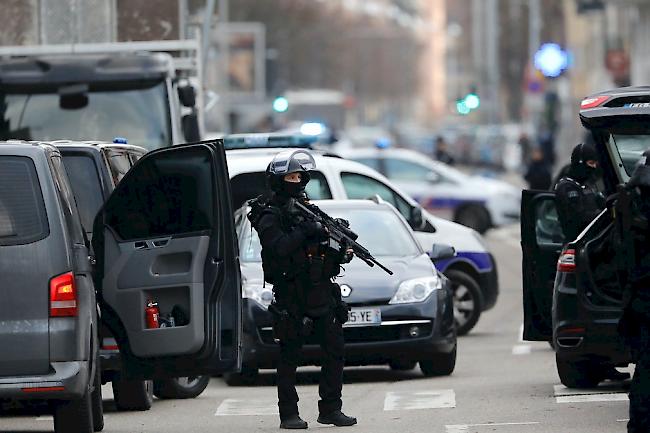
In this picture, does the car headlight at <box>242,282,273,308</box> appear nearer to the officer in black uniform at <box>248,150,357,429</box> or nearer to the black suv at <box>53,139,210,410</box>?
the black suv at <box>53,139,210,410</box>

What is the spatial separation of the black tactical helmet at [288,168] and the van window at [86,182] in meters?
1.18

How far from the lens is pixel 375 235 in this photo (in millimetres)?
15258

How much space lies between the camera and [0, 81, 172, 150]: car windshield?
1961 cm

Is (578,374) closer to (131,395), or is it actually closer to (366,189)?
(131,395)

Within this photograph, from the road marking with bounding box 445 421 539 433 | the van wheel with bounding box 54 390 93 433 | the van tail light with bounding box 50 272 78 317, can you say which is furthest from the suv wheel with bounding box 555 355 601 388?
the van tail light with bounding box 50 272 78 317

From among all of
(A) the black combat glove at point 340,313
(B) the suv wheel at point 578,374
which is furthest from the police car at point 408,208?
(A) the black combat glove at point 340,313

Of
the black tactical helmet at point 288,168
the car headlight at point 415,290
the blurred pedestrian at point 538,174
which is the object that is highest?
the black tactical helmet at point 288,168

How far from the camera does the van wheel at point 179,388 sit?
13.7 m

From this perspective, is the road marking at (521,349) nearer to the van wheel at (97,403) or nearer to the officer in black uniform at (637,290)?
the van wheel at (97,403)

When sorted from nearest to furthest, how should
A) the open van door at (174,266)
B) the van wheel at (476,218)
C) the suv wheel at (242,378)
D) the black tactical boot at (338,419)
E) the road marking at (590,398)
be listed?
the open van door at (174,266) < the black tactical boot at (338,419) < the road marking at (590,398) < the suv wheel at (242,378) < the van wheel at (476,218)

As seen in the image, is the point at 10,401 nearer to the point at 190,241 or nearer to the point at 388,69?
the point at 190,241

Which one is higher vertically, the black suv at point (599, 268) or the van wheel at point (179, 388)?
the black suv at point (599, 268)

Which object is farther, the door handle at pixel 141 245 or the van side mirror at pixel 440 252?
the van side mirror at pixel 440 252

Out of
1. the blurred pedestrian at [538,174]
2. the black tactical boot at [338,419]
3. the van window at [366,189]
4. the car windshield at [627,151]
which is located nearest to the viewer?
the black tactical boot at [338,419]
